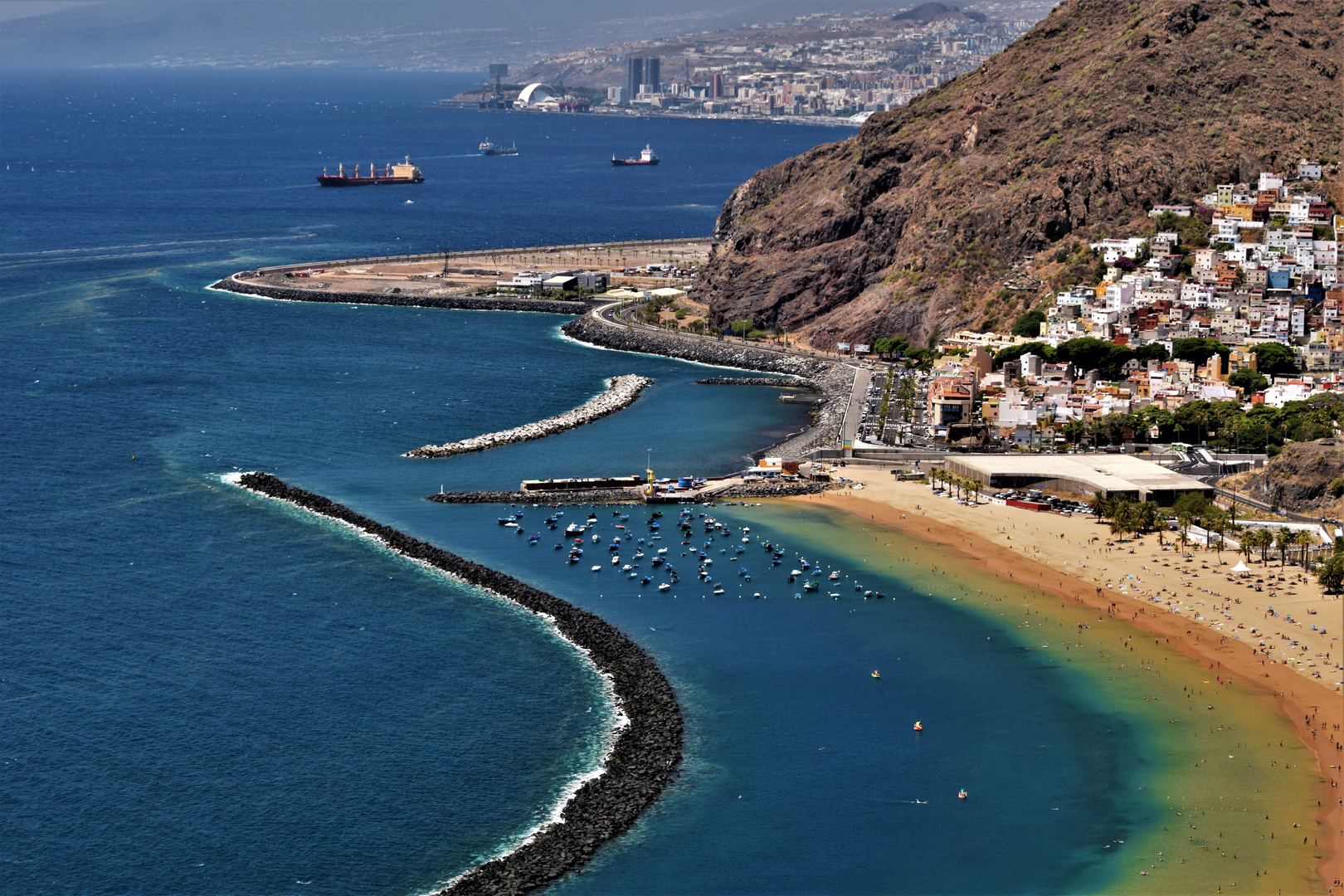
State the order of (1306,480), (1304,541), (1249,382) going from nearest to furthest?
(1304,541) → (1306,480) → (1249,382)

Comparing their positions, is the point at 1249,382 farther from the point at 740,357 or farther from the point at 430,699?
the point at 430,699

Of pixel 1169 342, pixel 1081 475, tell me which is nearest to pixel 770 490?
pixel 1081 475

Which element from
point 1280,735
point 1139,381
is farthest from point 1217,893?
point 1139,381

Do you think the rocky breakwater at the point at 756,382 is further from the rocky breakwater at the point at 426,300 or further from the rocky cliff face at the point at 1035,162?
the rocky breakwater at the point at 426,300

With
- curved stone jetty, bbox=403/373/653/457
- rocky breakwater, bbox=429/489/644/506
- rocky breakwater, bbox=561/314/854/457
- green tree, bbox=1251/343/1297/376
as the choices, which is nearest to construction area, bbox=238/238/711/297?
rocky breakwater, bbox=561/314/854/457

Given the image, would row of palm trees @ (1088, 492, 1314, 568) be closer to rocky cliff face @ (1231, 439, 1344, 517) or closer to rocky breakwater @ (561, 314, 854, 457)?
rocky cliff face @ (1231, 439, 1344, 517)

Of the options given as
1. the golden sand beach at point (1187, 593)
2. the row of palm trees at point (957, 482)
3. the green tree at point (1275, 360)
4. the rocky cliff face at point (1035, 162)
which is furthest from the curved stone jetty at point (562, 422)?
the green tree at point (1275, 360)
